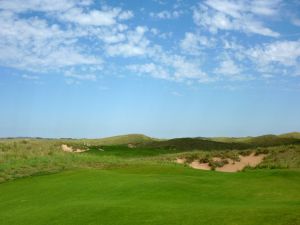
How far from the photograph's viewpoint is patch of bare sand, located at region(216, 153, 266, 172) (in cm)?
4300

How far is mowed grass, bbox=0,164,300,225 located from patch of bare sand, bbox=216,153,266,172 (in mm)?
18900

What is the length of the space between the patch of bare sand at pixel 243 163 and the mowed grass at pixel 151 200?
1890 cm

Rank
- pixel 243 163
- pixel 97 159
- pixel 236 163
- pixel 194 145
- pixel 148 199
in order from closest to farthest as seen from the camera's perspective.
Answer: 1. pixel 148 199
2. pixel 97 159
3. pixel 236 163
4. pixel 243 163
5. pixel 194 145

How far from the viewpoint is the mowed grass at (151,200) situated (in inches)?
508

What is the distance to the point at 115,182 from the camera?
22.0 meters

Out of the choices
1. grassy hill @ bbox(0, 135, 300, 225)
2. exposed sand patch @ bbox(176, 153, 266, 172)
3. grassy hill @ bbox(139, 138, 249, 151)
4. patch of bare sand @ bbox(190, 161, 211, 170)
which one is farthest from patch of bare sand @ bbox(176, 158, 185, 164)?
grassy hill @ bbox(139, 138, 249, 151)

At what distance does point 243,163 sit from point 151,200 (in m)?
29.6

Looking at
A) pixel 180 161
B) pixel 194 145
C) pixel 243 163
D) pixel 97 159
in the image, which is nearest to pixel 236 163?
pixel 243 163

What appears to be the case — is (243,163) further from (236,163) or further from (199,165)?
(199,165)

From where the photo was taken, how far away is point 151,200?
1702 cm

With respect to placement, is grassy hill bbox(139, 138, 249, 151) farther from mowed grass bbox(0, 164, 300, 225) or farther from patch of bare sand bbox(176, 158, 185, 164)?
mowed grass bbox(0, 164, 300, 225)

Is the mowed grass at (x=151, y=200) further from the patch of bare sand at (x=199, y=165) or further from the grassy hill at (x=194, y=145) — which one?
the grassy hill at (x=194, y=145)

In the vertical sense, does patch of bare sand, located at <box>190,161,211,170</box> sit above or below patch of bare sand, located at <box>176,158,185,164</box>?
below

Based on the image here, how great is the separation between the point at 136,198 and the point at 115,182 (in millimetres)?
4562
